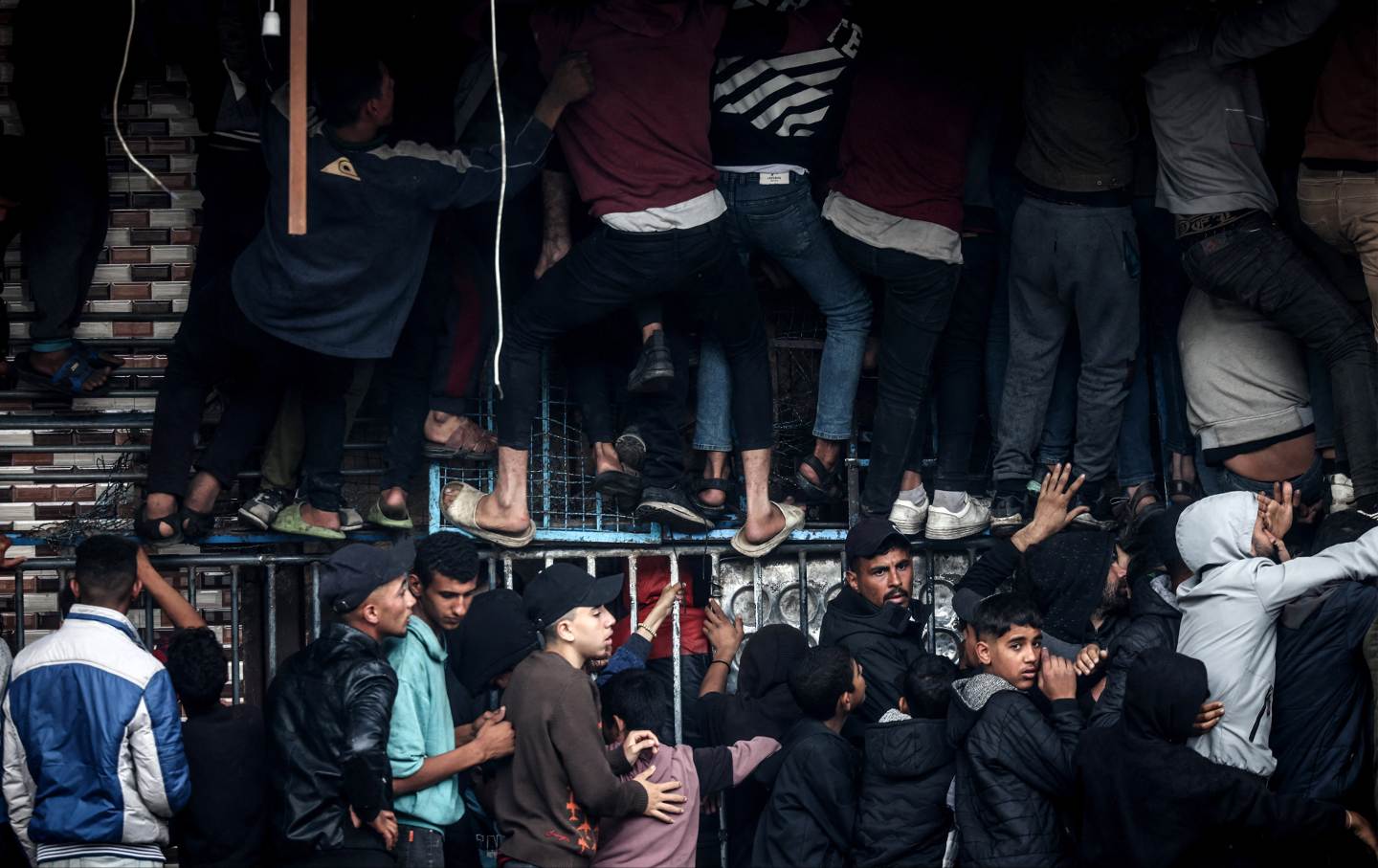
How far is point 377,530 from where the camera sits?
711cm

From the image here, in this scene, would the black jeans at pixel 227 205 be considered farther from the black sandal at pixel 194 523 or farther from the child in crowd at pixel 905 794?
the child in crowd at pixel 905 794

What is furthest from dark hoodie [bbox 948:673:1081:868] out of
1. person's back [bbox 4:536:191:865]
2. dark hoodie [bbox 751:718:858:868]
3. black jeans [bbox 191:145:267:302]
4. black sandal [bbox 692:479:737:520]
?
black jeans [bbox 191:145:267:302]

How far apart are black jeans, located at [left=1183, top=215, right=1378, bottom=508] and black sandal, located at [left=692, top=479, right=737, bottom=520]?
7.03ft

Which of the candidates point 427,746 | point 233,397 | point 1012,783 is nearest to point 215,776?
point 427,746

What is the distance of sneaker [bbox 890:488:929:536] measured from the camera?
7.32 metres

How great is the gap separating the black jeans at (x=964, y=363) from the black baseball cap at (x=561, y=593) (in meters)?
1.93

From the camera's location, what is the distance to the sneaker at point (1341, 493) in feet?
21.7

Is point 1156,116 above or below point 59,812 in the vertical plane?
above

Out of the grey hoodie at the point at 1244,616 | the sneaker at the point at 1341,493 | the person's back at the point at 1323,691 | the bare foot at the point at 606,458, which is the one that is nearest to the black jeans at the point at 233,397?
the bare foot at the point at 606,458

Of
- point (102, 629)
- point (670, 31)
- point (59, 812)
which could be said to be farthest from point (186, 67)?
point (59, 812)

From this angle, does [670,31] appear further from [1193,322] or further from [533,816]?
[533,816]

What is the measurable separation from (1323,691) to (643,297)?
2.99 meters

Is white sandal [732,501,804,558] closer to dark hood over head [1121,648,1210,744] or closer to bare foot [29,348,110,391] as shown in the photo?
dark hood over head [1121,648,1210,744]

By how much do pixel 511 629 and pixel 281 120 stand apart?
2166 mm
